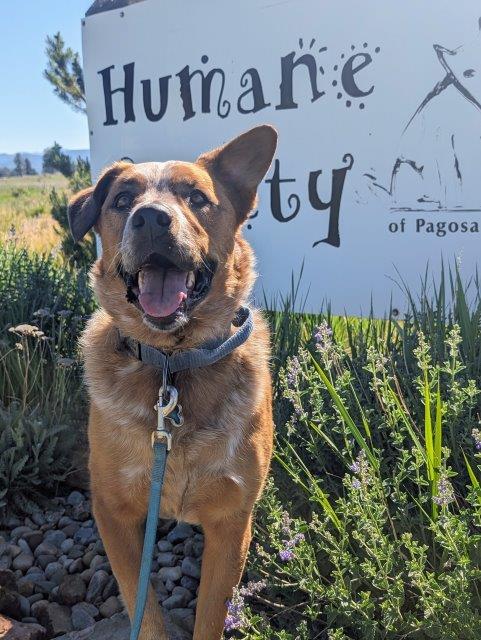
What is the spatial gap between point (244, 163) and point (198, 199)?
1.05ft

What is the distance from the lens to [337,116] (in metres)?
4.14

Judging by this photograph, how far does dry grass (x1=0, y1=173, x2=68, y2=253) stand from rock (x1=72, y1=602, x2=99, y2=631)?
3488mm

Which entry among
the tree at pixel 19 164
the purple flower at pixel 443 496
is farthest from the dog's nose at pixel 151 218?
the tree at pixel 19 164

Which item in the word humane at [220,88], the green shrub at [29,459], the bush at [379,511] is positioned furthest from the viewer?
the word humane at [220,88]

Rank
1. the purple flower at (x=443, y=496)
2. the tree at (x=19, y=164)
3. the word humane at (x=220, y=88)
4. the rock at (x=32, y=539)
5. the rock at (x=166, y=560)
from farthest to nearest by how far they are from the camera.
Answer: the tree at (x=19, y=164)
the word humane at (x=220, y=88)
the rock at (x=32, y=539)
the rock at (x=166, y=560)
the purple flower at (x=443, y=496)

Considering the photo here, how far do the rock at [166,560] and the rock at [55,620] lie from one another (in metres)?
0.41

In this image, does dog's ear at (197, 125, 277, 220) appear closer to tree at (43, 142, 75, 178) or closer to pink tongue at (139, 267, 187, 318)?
pink tongue at (139, 267, 187, 318)

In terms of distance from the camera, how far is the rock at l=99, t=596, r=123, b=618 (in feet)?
7.85

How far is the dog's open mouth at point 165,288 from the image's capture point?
200 centimetres

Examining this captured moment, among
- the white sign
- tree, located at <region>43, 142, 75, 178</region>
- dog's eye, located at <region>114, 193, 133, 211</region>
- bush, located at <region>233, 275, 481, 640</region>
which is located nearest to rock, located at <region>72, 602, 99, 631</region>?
bush, located at <region>233, 275, 481, 640</region>

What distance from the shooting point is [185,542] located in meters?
2.76

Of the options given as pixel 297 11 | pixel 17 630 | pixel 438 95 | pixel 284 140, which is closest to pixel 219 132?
pixel 284 140

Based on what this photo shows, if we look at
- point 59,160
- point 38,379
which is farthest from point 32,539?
point 59,160

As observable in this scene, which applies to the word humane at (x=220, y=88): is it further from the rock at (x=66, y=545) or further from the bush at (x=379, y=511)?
the rock at (x=66, y=545)
